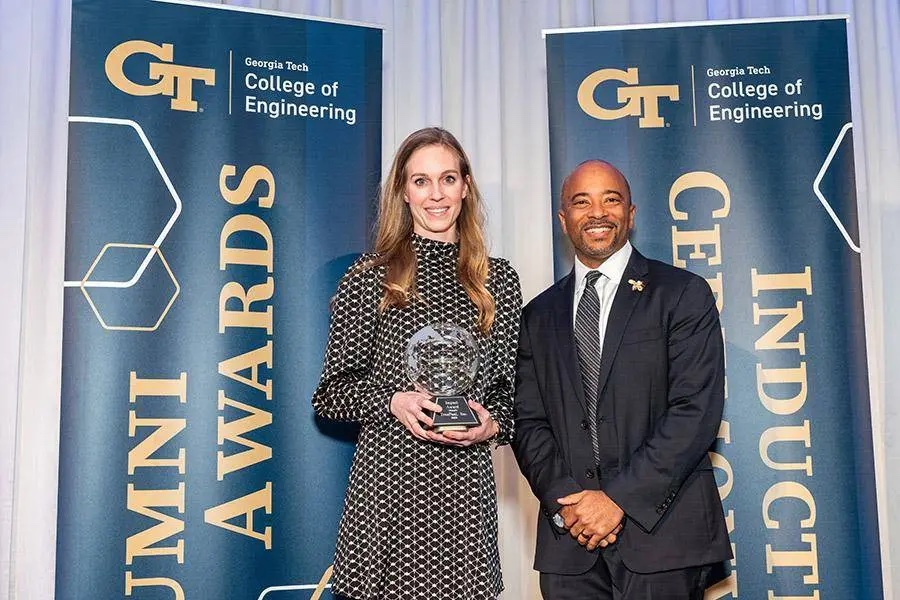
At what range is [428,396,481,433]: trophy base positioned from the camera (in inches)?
85.9

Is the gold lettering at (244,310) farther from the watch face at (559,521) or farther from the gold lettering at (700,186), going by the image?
the gold lettering at (700,186)

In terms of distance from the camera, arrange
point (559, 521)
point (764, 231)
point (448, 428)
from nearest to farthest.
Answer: point (448, 428)
point (559, 521)
point (764, 231)

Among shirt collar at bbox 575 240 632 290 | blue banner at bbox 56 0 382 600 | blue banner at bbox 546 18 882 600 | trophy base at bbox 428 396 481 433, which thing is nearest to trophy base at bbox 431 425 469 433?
trophy base at bbox 428 396 481 433

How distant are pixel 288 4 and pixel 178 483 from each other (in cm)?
191

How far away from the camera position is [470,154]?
12.8 ft

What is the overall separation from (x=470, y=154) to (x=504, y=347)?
5.02 ft

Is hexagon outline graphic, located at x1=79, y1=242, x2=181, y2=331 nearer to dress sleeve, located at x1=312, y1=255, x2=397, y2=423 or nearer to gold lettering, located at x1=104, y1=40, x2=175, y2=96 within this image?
gold lettering, located at x1=104, y1=40, x2=175, y2=96

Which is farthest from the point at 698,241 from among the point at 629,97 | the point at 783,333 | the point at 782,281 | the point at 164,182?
the point at 164,182

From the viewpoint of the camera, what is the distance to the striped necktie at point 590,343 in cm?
250

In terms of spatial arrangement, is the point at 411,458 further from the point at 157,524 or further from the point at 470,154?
the point at 470,154

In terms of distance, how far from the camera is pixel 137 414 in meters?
3.07

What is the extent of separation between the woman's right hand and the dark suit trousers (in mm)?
537

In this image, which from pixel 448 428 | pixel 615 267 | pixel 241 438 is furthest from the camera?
pixel 241 438

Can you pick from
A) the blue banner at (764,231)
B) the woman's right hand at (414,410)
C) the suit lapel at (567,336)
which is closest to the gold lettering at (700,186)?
the blue banner at (764,231)
